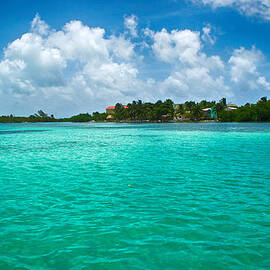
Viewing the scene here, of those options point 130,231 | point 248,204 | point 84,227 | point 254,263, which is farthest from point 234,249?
point 84,227

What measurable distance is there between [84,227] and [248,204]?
6235 millimetres

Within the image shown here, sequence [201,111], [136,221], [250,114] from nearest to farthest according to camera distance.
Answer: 1. [136,221]
2. [250,114]
3. [201,111]

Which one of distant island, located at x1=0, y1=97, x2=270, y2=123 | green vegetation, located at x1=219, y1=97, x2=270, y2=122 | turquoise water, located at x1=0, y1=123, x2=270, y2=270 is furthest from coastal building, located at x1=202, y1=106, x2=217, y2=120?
turquoise water, located at x1=0, y1=123, x2=270, y2=270

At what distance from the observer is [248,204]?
386 inches

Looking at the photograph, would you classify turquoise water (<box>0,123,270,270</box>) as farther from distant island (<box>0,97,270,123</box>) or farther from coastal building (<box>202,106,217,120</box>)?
coastal building (<box>202,106,217,120</box>)

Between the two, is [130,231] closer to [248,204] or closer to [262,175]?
[248,204]

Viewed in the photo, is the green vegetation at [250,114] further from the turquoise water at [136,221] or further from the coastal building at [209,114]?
the turquoise water at [136,221]

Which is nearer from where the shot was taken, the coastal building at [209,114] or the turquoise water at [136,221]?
the turquoise water at [136,221]

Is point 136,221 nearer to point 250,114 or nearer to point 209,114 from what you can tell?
point 250,114

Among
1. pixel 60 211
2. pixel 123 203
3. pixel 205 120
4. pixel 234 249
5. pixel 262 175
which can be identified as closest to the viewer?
pixel 234 249

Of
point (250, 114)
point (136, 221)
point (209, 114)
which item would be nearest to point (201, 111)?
point (209, 114)

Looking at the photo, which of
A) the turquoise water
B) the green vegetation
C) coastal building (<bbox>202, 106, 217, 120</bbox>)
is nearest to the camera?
the turquoise water

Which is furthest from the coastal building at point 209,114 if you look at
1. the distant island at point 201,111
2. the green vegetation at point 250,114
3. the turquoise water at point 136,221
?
→ the turquoise water at point 136,221

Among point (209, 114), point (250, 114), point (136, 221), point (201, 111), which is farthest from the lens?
point (209, 114)
